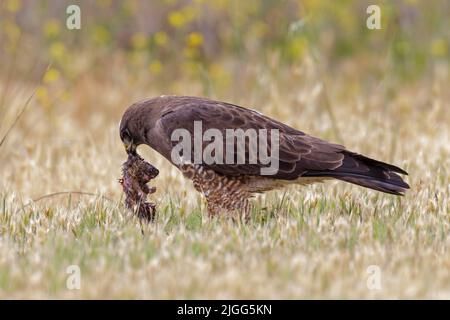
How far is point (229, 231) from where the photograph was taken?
502 centimetres

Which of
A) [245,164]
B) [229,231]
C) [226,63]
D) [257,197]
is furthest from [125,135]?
[226,63]

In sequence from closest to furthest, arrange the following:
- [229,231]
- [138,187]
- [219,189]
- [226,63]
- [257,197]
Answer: [229,231] → [219,189] → [138,187] → [257,197] → [226,63]

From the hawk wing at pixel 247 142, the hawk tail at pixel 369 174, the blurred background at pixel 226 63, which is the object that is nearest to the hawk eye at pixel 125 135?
the hawk wing at pixel 247 142

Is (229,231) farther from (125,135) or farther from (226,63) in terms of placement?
(226,63)

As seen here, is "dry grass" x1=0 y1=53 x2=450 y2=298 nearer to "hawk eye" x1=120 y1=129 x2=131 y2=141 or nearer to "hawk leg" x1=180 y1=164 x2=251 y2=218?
"hawk leg" x1=180 y1=164 x2=251 y2=218

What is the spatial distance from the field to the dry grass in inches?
0.5

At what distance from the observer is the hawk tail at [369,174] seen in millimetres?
5352

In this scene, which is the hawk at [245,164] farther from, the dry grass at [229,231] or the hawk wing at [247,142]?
the dry grass at [229,231]

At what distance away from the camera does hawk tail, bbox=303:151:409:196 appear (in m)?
5.35

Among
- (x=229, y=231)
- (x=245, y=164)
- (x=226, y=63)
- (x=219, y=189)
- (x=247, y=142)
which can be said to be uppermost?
(x=226, y=63)

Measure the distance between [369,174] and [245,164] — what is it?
2.41 feet
